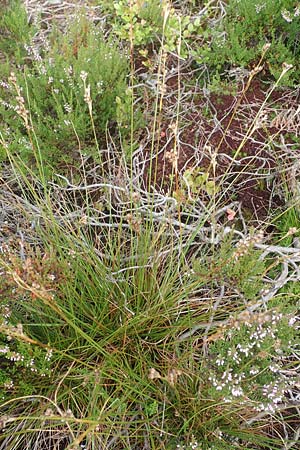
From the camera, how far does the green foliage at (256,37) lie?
2.29m

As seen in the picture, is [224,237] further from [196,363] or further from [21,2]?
[21,2]

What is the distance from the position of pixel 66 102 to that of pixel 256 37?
103 cm

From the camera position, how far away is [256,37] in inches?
93.7

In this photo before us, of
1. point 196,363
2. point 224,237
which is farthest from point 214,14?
point 196,363

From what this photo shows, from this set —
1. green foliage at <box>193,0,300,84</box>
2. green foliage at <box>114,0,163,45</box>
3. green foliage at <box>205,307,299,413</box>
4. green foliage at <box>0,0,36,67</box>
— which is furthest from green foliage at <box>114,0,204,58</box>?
green foliage at <box>205,307,299,413</box>

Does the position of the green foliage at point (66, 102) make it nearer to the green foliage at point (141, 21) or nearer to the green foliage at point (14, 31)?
the green foliage at point (141, 21)

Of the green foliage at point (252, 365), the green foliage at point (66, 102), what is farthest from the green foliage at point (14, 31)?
the green foliage at point (252, 365)

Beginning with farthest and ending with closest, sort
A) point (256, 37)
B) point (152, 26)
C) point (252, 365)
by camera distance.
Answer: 1. point (152, 26)
2. point (256, 37)
3. point (252, 365)

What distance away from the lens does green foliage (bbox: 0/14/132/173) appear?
2109 mm

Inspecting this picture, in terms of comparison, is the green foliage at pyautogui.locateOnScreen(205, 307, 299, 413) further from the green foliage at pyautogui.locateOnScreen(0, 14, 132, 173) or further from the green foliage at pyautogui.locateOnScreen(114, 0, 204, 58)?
the green foliage at pyautogui.locateOnScreen(114, 0, 204, 58)

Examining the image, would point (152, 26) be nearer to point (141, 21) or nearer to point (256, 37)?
point (141, 21)

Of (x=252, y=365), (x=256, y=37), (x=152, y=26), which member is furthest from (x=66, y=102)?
(x=252, y=365)

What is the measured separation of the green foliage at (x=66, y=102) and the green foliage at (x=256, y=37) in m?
0.50

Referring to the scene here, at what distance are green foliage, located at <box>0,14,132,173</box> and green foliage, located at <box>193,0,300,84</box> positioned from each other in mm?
499
